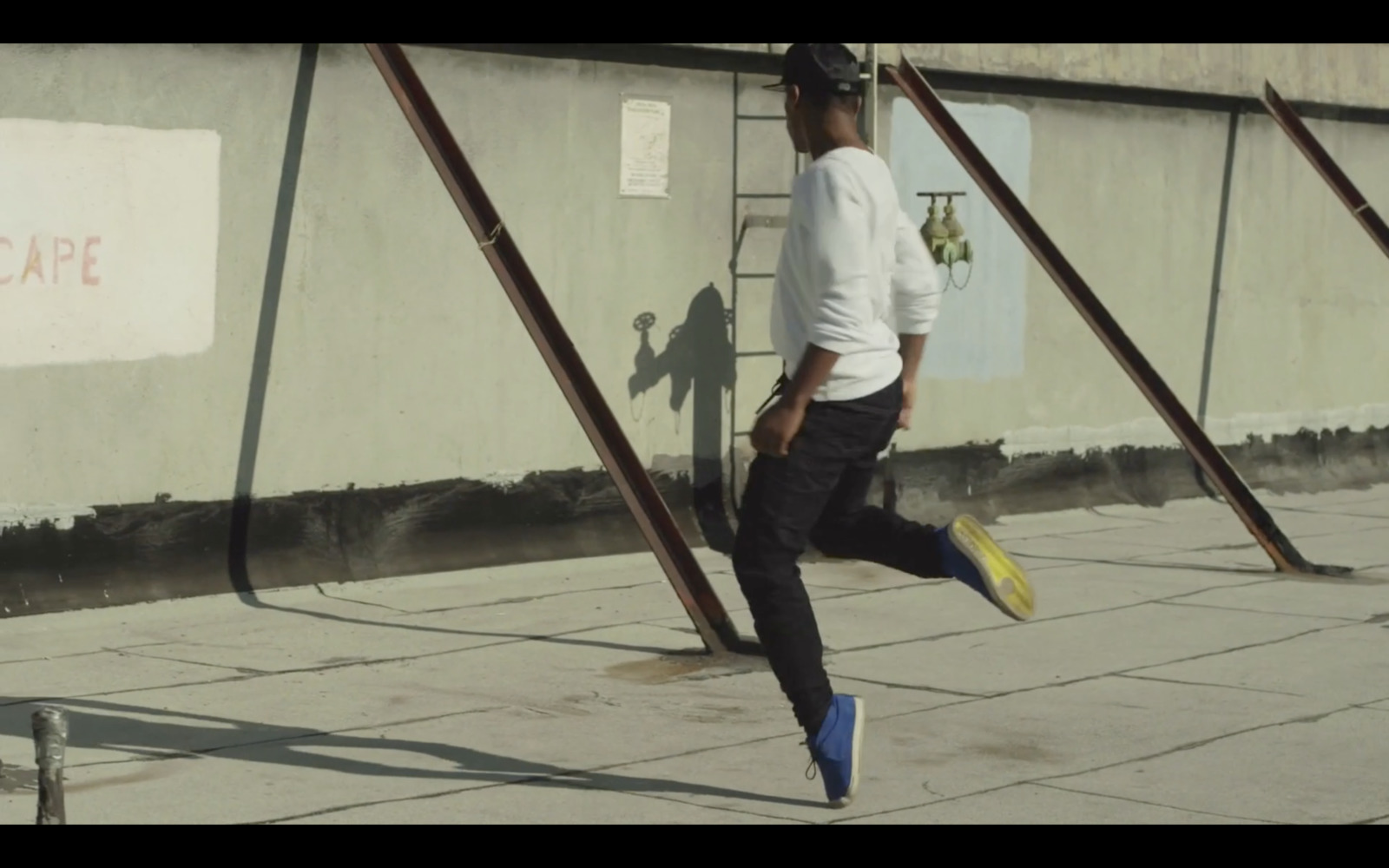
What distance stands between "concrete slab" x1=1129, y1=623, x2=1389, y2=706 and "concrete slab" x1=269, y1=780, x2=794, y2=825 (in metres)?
2.81

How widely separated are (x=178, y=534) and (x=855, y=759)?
452 cm

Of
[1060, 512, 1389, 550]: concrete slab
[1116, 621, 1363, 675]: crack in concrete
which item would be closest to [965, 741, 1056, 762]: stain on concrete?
[1116, 621, 1363, 675]: crack in concrete

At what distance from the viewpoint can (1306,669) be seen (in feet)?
27.1

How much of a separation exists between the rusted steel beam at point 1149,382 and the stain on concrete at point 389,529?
201cm

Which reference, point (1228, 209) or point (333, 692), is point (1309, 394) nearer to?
point (1228, 209)

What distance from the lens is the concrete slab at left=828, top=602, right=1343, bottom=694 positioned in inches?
320

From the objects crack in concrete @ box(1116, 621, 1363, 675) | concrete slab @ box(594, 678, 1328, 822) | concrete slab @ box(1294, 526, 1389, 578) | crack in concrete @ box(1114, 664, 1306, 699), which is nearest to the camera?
concrete slab @ box(594, 678, 1328, 822)

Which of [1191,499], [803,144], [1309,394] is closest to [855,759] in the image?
[803,144]

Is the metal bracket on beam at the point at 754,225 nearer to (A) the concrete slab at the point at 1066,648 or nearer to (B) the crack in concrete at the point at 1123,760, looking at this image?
(A) the concrete slab at the point at 1066,648

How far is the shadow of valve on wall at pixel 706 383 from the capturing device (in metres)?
11.6

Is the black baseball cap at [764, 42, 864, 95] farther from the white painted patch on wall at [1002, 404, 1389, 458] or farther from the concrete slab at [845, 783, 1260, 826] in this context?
the white painted patch on wall at [1002, 404, 1389, 458]

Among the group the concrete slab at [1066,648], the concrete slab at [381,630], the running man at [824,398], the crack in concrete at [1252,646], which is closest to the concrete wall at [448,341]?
the concrete slab at [381,630]

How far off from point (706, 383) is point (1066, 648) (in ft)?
11.5

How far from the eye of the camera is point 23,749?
6.59m
